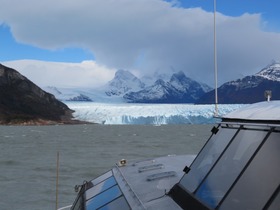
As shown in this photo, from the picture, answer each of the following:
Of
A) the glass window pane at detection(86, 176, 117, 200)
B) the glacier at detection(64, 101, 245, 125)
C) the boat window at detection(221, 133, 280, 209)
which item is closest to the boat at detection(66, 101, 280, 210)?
the boat window at detection(221, 133, 280, 209)

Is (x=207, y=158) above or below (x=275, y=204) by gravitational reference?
above

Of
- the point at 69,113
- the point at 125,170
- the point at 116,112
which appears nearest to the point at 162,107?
the point at 116,112

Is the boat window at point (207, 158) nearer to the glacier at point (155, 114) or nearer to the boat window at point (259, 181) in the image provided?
the boat window at point (259, 181)

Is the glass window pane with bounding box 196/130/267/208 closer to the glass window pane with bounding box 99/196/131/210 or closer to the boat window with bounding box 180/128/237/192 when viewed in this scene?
the boat window with bounding box 180/128/237/192

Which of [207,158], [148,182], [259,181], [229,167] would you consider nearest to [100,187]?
[148,182]

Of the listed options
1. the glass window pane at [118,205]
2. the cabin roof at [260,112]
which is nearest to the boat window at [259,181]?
the cabin roof at [260,112]

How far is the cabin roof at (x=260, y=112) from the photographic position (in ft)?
12.7

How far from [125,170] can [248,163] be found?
11.6 ft

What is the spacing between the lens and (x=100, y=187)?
6805 millimetres

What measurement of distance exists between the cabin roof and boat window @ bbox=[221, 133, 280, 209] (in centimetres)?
23

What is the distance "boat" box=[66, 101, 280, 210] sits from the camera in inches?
140

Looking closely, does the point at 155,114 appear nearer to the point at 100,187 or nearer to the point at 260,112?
the point at 100,187

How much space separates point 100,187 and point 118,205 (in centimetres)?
161

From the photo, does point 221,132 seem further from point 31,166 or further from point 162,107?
point 162,107
